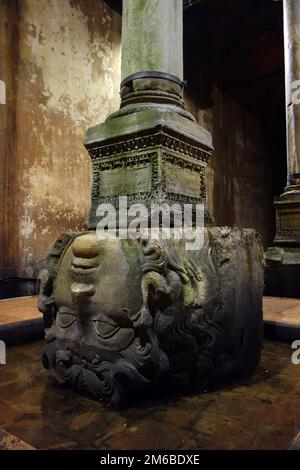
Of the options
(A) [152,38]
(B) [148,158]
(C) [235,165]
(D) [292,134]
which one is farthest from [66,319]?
(C) [235,165]

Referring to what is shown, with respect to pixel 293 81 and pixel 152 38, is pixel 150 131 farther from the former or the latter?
pixel 293 81

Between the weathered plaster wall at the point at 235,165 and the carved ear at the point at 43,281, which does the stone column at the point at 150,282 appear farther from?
the weathered plaster wall at the point at 235,165

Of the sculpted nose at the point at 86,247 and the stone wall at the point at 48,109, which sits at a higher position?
the stone wall at the point at 48,109

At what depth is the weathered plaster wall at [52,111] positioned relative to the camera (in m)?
5.08

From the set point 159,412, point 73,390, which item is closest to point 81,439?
point 159,412

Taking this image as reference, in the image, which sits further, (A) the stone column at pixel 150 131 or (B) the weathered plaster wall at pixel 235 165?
(B) the weathered plaster wall at pixel 235 165

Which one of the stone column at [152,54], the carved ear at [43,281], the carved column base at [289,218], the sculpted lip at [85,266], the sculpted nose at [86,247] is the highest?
the stone column at [152,54]

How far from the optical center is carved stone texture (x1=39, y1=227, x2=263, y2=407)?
1.65m

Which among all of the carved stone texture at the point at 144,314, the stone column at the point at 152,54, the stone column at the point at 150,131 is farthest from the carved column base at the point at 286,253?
the stone column at the point at 152,54

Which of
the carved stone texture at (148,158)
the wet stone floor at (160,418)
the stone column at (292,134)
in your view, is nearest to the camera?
the wet stone floor at (160,418)

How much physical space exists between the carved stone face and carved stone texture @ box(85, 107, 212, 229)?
0.58 metres

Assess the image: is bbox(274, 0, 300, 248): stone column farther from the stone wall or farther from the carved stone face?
the carved stone face
